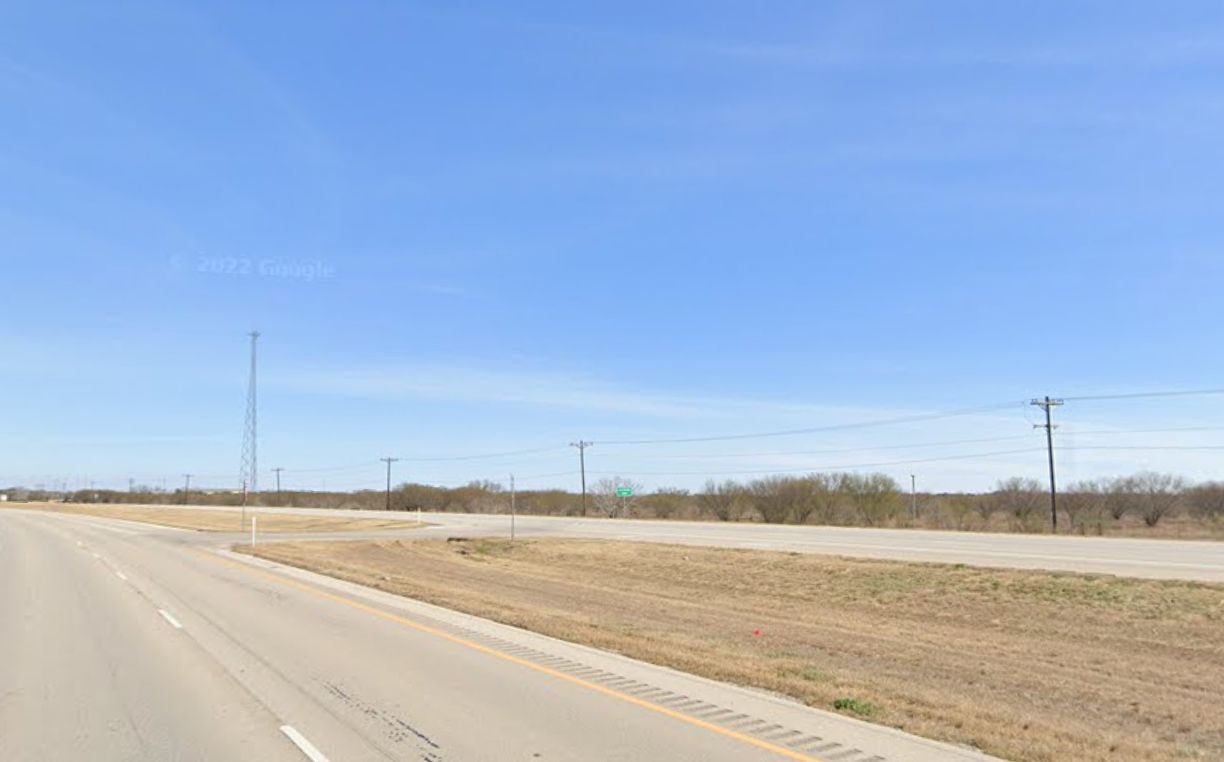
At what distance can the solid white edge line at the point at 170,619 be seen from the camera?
14945 mm

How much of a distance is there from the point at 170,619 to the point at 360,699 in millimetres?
8642

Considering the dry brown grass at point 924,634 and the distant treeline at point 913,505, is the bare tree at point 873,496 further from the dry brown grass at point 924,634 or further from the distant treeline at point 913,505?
the dry brown grass at point 924,634

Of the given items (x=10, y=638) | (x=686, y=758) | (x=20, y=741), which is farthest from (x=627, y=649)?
(x=10, y=638)

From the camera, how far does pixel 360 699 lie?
9102mm

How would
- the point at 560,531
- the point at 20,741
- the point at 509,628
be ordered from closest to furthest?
the point at 20,741
the point at 509,628
the point at 560,531

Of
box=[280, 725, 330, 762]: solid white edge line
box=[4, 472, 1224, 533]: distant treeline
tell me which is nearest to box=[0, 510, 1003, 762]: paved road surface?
box=[280, 725, 330, 762]: solid white edge line

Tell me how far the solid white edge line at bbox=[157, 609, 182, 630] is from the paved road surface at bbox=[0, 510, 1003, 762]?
0.09 m

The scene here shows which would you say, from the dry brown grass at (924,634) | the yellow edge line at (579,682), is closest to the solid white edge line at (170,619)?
the yellow edge line at (579,682)

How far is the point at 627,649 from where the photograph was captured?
1284 centimetres

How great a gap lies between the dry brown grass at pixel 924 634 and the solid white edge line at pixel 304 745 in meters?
4.91

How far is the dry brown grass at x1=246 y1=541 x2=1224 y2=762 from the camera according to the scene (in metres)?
9.53

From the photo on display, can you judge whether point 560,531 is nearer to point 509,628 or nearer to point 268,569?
point 268,569

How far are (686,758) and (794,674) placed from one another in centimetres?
463

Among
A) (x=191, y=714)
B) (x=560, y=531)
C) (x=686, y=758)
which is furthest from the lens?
(x=560, y=531)
